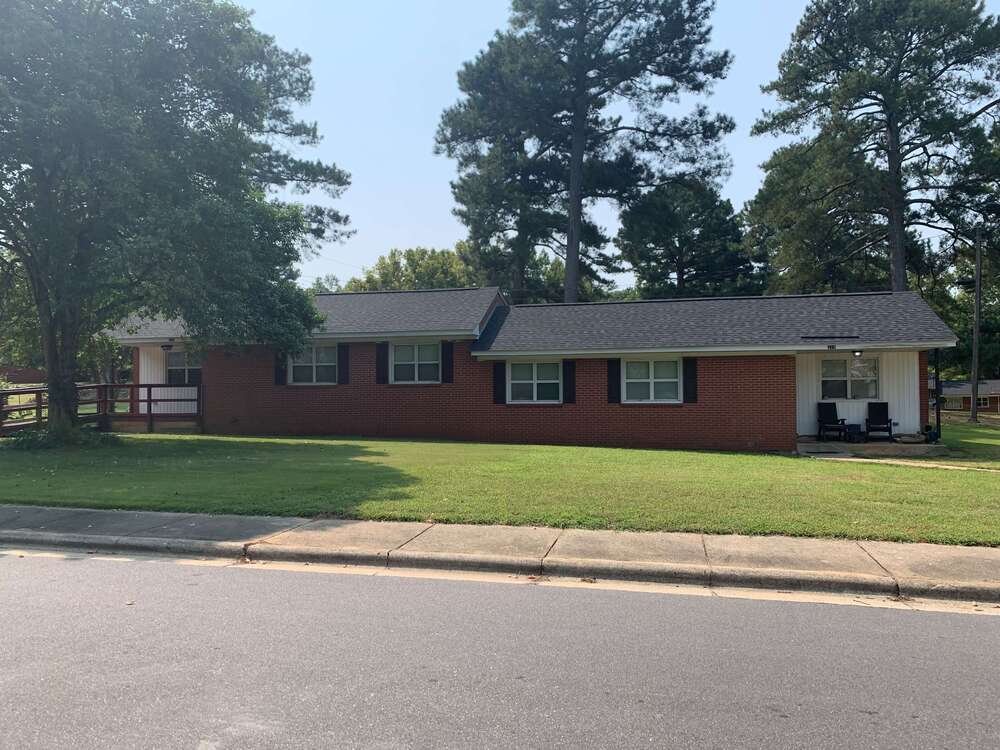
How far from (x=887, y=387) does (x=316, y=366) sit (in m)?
15.9

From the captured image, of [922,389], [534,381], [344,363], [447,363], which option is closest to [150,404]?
[344,363]

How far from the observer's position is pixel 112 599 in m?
5.71

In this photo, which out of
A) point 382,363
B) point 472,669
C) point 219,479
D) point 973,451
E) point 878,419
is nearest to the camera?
point 472,669

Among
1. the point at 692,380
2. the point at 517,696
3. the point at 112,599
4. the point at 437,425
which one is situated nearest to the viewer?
the point at 517,696

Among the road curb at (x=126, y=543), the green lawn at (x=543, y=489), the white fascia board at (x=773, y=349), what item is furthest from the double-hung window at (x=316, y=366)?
the road curb at (x=126, y=543)

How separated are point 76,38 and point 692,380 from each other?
15557mm

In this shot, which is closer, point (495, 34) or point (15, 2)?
point (15, 2)

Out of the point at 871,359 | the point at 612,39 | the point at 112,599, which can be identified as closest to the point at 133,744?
the point at 112,599

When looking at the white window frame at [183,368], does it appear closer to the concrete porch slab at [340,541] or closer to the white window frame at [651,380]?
the white window frame at [651,380]

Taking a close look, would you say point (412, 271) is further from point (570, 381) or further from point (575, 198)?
point (570, 381)

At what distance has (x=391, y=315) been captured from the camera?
21.2 metres

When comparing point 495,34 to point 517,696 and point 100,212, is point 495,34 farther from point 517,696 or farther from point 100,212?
point 517,696

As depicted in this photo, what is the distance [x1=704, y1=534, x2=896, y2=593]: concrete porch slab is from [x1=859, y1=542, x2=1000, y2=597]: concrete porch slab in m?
0.15

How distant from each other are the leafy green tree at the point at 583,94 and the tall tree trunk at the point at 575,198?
1.9 inches
